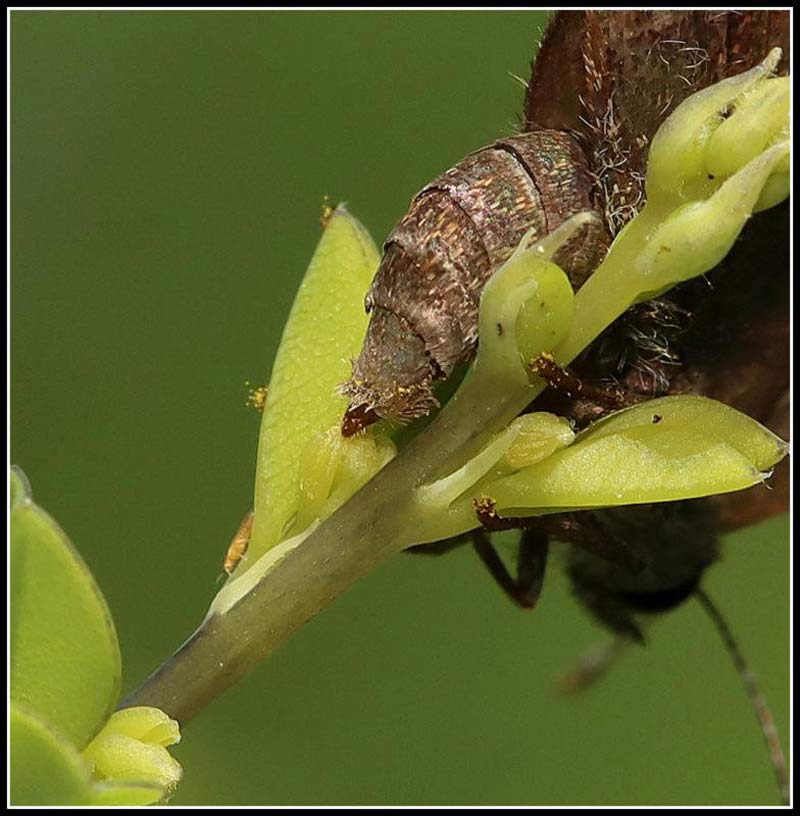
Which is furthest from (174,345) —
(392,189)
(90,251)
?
(392,189)

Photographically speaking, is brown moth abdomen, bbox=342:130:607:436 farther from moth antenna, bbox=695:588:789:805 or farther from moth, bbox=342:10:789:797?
moth antenna, bbox=695:588:789:805

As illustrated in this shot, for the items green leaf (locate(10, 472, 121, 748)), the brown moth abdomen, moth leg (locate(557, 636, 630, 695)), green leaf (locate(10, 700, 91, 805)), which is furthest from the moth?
moth leg (locate(557, 636, 630, 695))

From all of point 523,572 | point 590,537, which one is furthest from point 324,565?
point 523,572

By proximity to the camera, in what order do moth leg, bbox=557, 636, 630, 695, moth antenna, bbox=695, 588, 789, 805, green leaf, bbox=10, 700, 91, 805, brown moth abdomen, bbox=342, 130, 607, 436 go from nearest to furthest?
green leaf, bbox=10, 700, 91, 805, brown moth abdomen, bbox=342, 130, 607, 436, moth antenna, bbox=695, 588, 789, 805, moth leg, bbox=557, 636, 630, 695

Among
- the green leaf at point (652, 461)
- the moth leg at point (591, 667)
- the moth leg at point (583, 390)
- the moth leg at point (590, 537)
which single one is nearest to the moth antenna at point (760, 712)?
the moth leg at point (591, 667)

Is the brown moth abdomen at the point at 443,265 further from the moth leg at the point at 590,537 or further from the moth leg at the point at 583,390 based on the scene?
the moth leg at the point at 590,537

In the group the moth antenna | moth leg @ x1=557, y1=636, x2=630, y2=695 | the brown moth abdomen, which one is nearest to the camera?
the brown moth abdomen

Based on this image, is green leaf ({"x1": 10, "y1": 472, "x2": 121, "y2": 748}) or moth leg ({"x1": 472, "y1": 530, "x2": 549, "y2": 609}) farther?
moth leg ({"x1": 472, "y1": 530, "x2": 549, "y2": 609})
